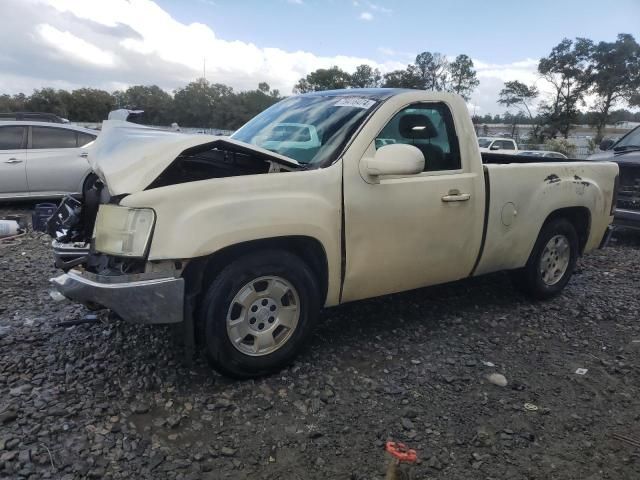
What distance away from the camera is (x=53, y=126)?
29.3ft

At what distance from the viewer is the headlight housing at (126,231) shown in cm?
280

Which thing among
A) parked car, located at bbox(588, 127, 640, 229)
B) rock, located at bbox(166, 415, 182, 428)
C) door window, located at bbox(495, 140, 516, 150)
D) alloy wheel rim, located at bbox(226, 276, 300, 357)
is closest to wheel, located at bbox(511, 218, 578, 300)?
alloy wheel rim, located at bbox(226, 276, 300, 357)

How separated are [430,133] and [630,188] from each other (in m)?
5.41

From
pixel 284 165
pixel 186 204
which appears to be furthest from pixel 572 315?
pixel 186 204

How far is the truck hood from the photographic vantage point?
2.94 m

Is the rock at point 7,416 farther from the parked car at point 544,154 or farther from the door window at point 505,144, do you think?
the door window at point 505,144

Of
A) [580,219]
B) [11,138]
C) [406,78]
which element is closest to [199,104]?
[11,138]

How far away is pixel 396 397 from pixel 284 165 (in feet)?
5.34

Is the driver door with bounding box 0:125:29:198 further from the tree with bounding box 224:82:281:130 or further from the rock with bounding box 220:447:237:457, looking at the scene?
the tree with bounding box 224:82:281:130

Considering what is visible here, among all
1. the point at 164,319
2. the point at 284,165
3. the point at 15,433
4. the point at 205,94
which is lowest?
the point at 15,433

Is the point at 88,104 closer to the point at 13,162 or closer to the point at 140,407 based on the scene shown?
the point at 13,162

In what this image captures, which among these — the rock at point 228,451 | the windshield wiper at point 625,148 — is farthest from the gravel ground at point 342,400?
the windshield wiper at point 625,148

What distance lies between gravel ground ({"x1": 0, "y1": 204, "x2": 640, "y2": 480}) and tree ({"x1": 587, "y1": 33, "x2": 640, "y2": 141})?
4991 centimetres

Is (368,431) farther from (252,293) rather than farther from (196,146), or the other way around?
(196,146)
